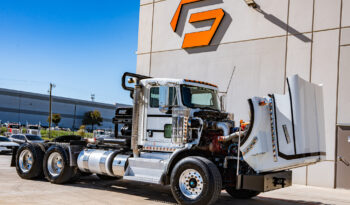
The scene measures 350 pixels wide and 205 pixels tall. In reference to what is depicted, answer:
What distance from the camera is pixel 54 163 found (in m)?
10.9

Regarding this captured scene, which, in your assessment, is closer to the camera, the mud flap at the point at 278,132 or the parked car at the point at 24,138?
the mud flap at the point at 278,132

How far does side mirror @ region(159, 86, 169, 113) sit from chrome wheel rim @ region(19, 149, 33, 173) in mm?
5164

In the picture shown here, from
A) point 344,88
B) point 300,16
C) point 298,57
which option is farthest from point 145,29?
point 344,88

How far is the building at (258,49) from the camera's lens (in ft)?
42.2

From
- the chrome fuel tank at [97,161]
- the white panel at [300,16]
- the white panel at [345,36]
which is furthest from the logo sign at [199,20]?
the chrome fuel tank at [97,161]

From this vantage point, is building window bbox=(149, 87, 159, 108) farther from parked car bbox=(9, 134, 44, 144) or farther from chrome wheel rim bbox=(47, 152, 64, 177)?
parked car bbox=(9, 134, 44, 144)

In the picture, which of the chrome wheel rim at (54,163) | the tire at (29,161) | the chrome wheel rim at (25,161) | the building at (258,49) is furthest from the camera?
the building at (258,49)

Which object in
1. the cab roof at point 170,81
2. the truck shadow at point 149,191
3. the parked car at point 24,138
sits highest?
the cab roof at point 170,81

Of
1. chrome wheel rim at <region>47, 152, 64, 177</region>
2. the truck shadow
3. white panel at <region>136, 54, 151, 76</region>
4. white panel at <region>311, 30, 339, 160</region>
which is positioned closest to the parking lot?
the truck shadow

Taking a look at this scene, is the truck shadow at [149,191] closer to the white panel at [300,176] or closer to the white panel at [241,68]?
the white panel at [300,176]

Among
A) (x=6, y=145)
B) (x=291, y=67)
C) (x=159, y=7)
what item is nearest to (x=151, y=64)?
(x=159, y=7)

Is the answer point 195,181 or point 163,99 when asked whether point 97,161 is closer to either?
point 163,99

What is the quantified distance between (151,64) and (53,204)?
11673mm

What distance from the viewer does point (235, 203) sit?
8859 mm
